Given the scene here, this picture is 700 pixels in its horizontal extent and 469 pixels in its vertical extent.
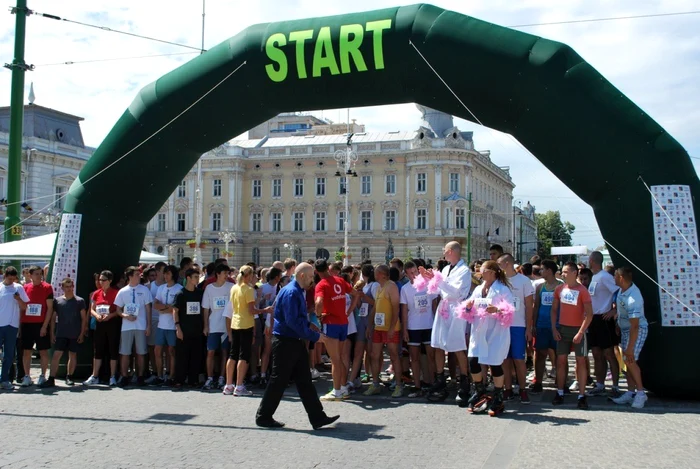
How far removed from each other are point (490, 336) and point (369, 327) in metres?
2.33

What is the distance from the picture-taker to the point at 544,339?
32.7ft

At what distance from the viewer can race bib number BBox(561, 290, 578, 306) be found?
8922mm

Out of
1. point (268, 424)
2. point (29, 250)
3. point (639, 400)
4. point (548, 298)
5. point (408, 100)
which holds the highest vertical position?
point (408, 100)

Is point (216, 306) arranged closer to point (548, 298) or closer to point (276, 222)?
point (548, 298)

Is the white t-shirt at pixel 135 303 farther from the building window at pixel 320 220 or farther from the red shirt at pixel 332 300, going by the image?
the building window at pixel 320 220

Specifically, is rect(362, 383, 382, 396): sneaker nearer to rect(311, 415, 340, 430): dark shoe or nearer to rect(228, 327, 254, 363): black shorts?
rect(228, 327, 254, 363): black shorts

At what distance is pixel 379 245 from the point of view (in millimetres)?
68500

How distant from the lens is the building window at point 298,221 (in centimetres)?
7169

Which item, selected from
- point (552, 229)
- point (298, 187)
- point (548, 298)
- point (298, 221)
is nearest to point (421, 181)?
point (298, 187)

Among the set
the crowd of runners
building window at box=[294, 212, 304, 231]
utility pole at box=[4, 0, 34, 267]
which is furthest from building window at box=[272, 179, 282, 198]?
the crowd of runners

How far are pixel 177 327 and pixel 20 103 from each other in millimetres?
5713

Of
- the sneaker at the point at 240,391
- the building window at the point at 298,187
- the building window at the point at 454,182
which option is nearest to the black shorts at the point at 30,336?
the sneaker at the point at 240,391

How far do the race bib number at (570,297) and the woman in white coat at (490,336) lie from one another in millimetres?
948

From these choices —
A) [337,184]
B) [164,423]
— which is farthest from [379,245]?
[164,423]
